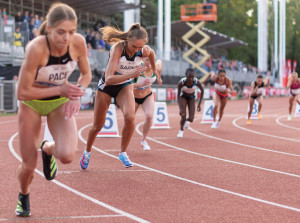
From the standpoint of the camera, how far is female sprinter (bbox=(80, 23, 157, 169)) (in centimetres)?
711

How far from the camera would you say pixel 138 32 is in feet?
22.8

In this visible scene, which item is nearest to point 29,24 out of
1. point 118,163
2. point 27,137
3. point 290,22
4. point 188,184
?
point 118,163

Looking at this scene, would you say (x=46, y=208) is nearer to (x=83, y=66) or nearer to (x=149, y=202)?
(x=149, y=202)

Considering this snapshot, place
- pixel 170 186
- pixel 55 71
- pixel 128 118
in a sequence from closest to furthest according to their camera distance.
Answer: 1. pixel 55 71
2. pixel 170 186
3. pixel 128 118

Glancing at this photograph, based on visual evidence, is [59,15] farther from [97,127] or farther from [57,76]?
[97,127]

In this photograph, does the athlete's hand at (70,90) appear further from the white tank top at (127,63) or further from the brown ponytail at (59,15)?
the white tank top at (127,63)

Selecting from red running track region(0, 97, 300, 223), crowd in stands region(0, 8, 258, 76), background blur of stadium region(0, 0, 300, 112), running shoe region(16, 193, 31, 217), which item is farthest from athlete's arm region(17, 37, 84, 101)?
crowd in stands region(0, 8, 258, 76)

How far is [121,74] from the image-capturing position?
24.6 feet

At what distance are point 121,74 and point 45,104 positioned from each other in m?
2.81

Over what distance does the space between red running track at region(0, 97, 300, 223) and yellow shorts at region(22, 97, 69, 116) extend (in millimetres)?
1047

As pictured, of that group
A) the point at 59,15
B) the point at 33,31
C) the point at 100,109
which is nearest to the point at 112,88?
the point at 100,109

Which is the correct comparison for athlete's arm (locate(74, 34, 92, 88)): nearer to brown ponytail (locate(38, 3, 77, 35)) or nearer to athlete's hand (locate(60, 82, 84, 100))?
brown ponytail (locate(38, 3, 77, 35))

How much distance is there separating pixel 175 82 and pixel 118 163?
26.6 metres

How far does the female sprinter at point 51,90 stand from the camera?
4340 mm
